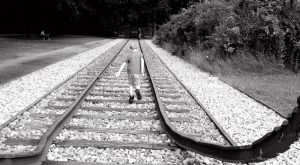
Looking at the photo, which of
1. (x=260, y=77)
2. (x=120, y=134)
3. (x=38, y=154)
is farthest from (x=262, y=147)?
(x=260, y=77)

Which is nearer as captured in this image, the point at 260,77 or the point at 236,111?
the point at 236,111

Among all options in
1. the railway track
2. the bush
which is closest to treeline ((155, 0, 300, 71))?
the bush

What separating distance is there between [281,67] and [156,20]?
58183 millimetres

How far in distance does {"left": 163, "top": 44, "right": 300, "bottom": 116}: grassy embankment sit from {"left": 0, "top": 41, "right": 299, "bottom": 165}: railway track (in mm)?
2607

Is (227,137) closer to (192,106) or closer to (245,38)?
(192,106)

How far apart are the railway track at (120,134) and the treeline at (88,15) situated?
3829 cm

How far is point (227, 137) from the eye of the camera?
6340mm

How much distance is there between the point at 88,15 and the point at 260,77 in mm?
56466

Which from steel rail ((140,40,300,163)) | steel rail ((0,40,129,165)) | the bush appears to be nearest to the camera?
steel rail ((140,40,300,163))

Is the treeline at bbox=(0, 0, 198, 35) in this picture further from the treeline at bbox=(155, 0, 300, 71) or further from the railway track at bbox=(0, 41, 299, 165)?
the railway track at bbox=(0, 41, 299, 165)

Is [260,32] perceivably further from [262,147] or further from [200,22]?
[262,147]

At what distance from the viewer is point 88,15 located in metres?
67.6

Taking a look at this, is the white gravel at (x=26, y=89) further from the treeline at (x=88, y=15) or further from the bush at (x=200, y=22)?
the treeline at (x=88, y=15)

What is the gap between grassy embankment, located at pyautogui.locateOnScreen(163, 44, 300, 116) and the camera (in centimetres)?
1077
